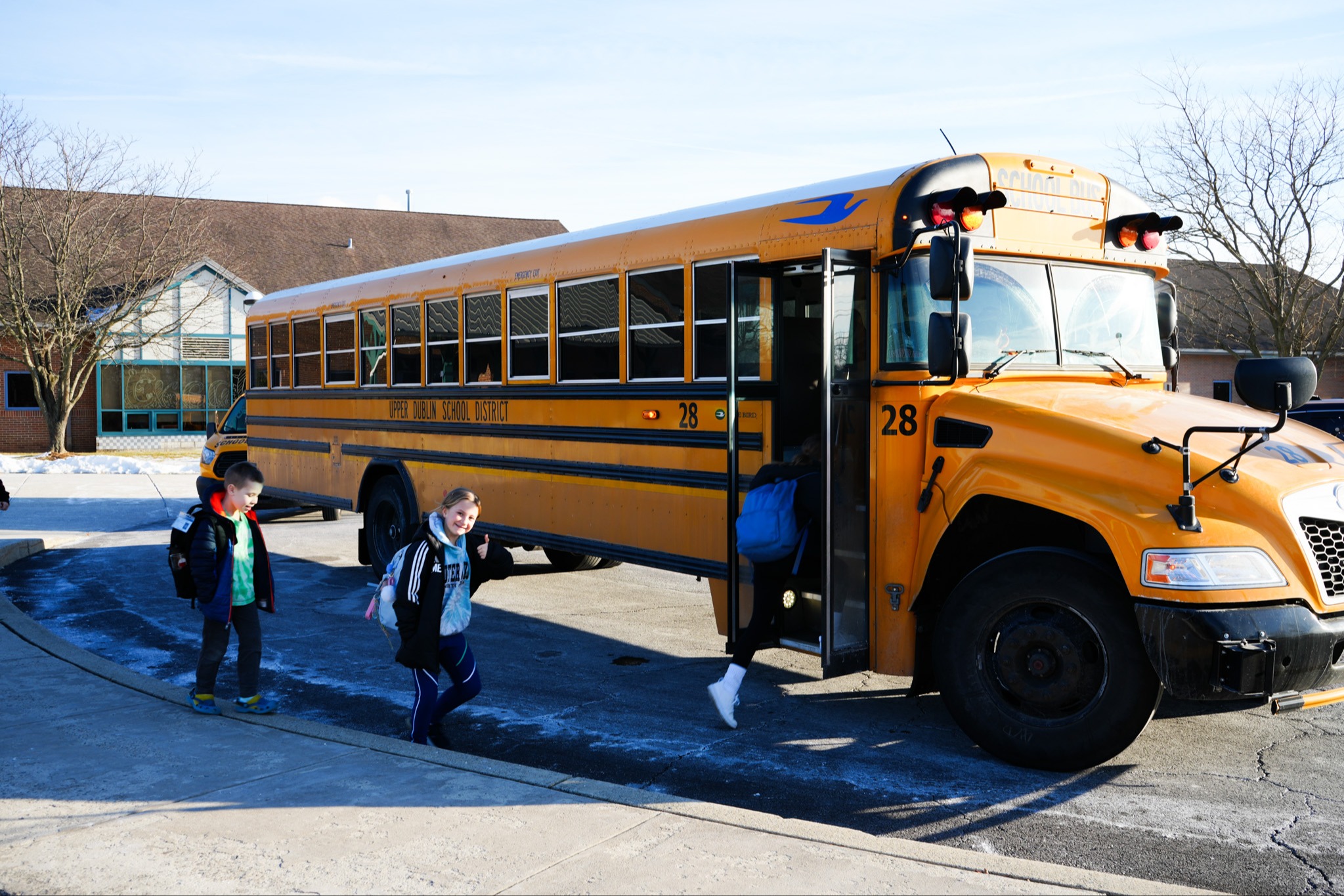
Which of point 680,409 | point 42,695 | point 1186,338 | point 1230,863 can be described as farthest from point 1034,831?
point 1186,338

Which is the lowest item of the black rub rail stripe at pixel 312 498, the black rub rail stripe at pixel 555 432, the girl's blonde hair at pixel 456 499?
the black rub rail stripe at pixel 312 498

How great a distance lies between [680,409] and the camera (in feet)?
22.2

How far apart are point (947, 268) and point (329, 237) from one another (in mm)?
34987

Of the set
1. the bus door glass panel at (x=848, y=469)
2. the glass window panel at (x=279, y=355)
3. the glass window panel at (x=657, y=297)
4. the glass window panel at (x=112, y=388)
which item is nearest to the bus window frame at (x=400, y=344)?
the glass window panel at (x=279, y=355)

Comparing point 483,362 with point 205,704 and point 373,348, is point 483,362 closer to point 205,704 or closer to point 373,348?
point 373,348

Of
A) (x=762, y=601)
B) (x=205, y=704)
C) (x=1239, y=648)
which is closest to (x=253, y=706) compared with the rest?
(x=205, y=704)

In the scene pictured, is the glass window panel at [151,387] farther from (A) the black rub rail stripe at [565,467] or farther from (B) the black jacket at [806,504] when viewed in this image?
(B) the black jacket at [806,504]

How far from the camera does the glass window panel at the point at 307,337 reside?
10953 mm

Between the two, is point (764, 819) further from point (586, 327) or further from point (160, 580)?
point (160, 580)

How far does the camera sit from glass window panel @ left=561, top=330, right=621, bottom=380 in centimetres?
730

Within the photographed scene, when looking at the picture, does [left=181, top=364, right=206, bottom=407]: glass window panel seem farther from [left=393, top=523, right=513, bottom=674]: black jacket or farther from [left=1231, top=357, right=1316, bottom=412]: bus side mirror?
[left=1231, top=357, right=1316, bottom=412]: bus side mirror

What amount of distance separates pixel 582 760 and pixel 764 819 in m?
1.42

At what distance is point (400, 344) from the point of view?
9.73 meters

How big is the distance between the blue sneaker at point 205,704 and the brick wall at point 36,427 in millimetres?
28073
